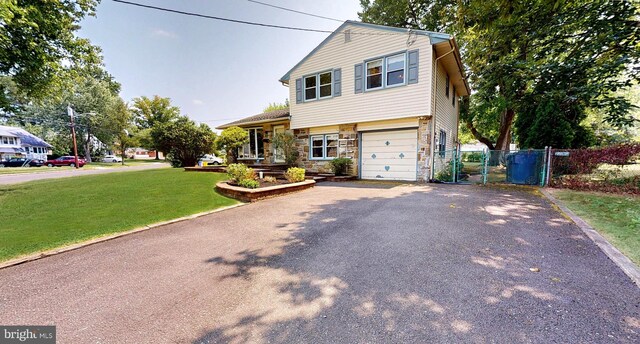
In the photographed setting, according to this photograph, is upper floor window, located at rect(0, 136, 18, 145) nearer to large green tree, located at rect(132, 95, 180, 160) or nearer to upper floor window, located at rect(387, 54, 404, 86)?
large green tree, located at rect(132, 95, 180, 160)

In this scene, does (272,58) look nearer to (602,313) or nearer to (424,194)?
(424,194)

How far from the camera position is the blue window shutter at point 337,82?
447 inches

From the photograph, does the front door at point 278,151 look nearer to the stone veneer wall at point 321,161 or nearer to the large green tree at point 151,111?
Answer: the stone veneer wall at point 321,161

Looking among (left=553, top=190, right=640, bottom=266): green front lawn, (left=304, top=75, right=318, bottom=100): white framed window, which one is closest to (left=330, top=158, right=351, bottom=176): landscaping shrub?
(left=304, top=75, right=318, bottom=100): white framed window

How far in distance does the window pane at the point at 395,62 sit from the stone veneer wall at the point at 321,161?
2880 mm

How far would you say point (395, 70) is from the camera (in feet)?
32.7

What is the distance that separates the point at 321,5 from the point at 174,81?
1979 cm

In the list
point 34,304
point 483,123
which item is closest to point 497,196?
point 34,304

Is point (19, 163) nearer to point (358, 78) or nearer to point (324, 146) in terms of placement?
point (324, 146)

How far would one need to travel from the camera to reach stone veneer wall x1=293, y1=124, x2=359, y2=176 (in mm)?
11398

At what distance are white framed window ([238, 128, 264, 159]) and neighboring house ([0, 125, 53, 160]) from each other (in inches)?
1568

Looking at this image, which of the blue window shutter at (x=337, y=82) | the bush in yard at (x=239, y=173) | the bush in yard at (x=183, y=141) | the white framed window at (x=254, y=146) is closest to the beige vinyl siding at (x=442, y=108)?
the blue window shutter at (x=337, y=82)

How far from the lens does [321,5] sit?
392 inches

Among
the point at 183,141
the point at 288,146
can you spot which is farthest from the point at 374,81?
the point at 183,141
